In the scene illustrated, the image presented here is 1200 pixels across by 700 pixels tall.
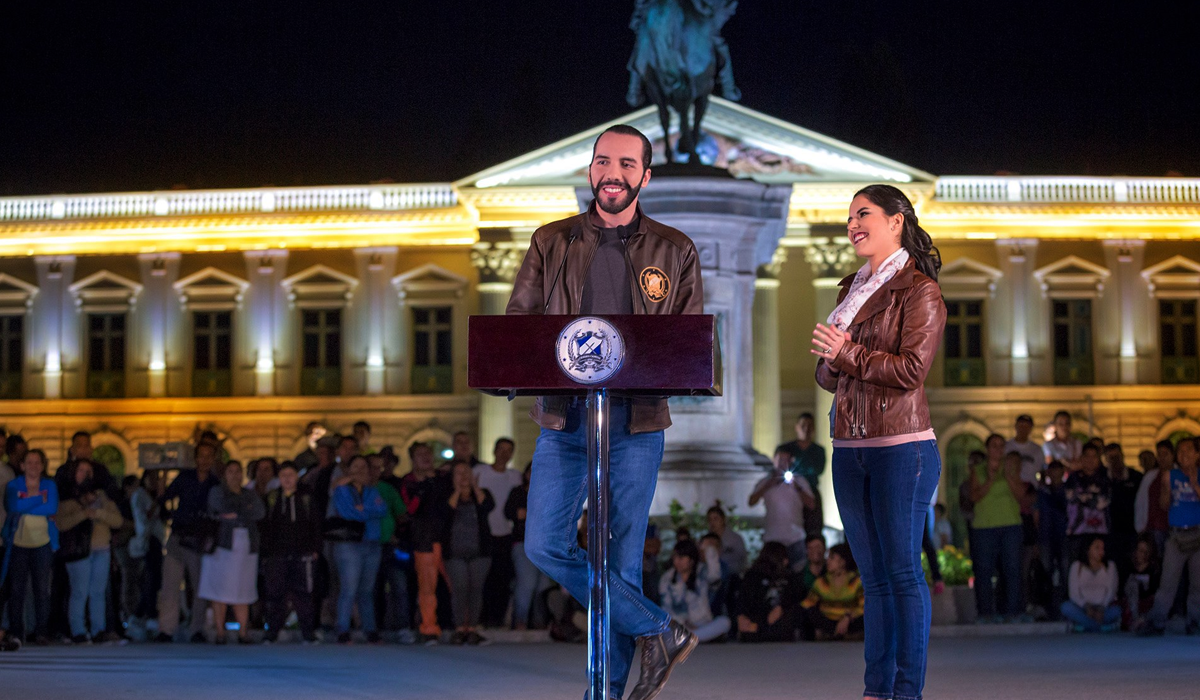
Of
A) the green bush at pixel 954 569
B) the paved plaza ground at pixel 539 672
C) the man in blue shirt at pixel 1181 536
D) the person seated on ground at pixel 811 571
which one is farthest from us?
the green bush at pixel 954 569

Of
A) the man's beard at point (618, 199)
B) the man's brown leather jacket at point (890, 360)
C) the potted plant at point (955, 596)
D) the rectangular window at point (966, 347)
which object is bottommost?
the potted plant at point (955, 596)

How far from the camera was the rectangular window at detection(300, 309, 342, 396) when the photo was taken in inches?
1567

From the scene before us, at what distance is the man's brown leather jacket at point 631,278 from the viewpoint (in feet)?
15.7

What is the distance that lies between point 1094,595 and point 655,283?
24.9 feet

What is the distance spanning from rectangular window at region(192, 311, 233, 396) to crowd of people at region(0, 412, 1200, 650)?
2849 cm

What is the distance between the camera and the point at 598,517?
4523 millimetres

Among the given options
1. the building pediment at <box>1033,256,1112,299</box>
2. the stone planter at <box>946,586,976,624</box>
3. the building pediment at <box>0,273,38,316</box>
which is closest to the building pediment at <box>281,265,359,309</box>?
the building pediment at <box>0,273,38,316</box>

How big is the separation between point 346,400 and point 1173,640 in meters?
31.2

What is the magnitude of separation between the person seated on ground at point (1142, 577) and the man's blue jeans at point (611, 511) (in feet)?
25.1

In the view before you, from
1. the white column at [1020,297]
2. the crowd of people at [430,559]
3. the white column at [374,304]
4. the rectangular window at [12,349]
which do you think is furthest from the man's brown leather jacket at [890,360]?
the rectangular window at [12,349]

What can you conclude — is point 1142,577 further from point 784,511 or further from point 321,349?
point 321,349

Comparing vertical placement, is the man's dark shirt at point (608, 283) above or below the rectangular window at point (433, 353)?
below

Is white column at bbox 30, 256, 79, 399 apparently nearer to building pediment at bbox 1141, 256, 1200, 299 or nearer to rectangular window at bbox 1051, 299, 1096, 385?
rectangular window at bbox 1051, 299, 1096, 385

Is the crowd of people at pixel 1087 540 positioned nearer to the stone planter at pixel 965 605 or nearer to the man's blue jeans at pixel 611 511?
the stone planter at pixel 965 605
